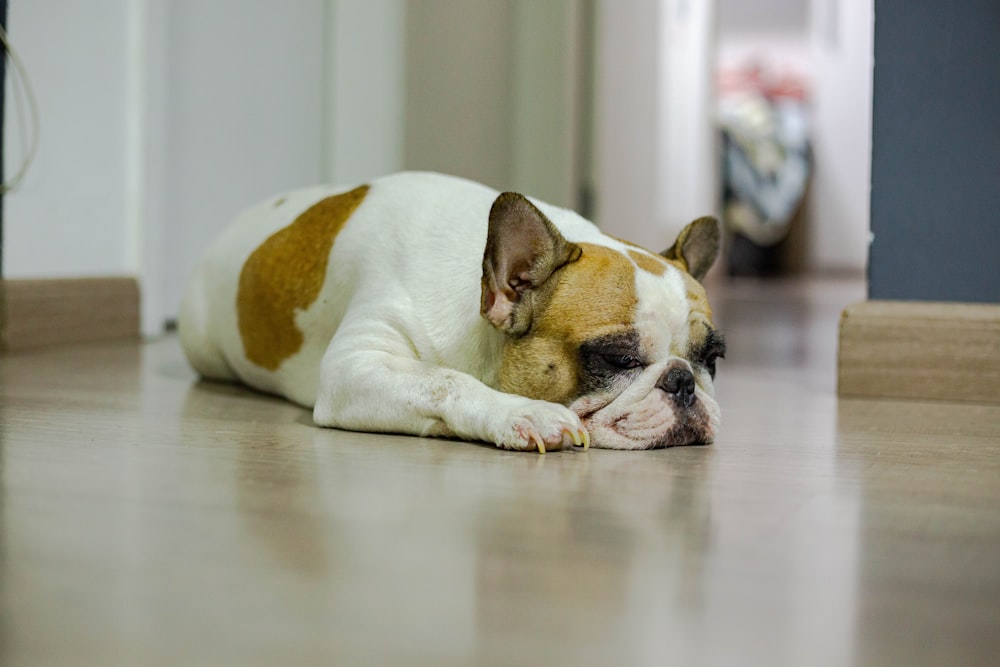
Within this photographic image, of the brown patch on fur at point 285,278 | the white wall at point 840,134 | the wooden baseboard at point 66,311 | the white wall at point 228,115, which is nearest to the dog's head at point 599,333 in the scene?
the brown patch on fur at point 285,278

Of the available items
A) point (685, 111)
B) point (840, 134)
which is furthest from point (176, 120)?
point (840, 134)

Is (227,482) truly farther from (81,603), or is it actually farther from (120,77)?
(120,77)

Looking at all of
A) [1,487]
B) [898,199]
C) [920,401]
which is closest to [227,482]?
[1,487]

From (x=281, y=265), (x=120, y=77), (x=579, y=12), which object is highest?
(x=579, y=12)

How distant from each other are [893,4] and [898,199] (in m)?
0.35

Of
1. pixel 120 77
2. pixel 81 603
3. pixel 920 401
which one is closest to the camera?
pixel 81 603

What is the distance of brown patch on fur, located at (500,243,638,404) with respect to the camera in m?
1.37

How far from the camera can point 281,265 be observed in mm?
1771

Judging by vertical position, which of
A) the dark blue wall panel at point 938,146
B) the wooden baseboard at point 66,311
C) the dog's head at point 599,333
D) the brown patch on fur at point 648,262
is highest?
the dark blue wall panel at point 938,146

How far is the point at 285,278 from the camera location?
5.75ft

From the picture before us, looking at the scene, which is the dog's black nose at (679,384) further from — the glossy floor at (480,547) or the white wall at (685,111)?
the white wall at (685,111)

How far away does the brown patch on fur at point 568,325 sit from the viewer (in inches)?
54.0

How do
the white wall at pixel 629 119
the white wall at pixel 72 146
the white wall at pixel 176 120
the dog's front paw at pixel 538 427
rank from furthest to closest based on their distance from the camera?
1. the white wall at pixel 629 119
2. the white wall at pixel 176 120
3. the white wall at pixel 72 146
4. the dog's front paw at pixel 538 427

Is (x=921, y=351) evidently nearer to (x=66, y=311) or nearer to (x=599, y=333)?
(x=599, y=333)
